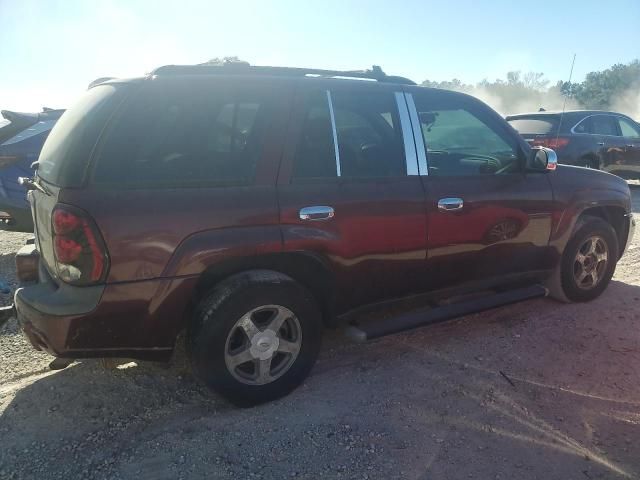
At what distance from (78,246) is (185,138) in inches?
30.1

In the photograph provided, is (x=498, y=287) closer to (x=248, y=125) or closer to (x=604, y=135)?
(x=248, y=125)

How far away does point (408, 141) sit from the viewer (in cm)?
321

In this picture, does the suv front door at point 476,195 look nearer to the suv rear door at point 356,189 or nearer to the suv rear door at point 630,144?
the suv rear door at point 356,189

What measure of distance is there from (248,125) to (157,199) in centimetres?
71

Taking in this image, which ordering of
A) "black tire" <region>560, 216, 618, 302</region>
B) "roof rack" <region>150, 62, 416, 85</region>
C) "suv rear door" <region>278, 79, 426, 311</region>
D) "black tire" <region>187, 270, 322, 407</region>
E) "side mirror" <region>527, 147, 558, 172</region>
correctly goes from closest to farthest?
"black tire" <region>187, 270, 322, 407</region> < "roof rack" <region>150, 62, 416, 85</region> < "suv rear door" <region>278, 79, 426, 311</region> < "side mirror" <region>527, 147, 558, 172</region> < "black tire" <region>560, 216, 618, 302</region>

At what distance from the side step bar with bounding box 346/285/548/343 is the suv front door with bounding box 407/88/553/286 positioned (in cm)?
15

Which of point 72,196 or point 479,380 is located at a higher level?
point 72,196

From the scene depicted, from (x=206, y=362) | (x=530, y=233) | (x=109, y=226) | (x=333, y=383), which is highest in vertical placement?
(x=109, y=226)

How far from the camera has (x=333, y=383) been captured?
308 centimetres

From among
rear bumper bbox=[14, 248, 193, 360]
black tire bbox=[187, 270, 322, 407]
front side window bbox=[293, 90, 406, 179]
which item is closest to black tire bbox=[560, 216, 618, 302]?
front side window bbox=[293, 90, 406, 179]

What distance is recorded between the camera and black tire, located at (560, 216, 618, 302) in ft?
13.6

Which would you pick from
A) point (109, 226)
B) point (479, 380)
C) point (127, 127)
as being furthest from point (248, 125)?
point (479, 380)

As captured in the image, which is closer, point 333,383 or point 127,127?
point 127,127

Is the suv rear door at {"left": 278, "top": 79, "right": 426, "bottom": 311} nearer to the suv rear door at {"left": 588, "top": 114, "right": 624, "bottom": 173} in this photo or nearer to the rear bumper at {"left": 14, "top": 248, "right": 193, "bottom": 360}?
the rear bumper at {"left": 14, "top": 248, "right": 193, "bottom": 360}
